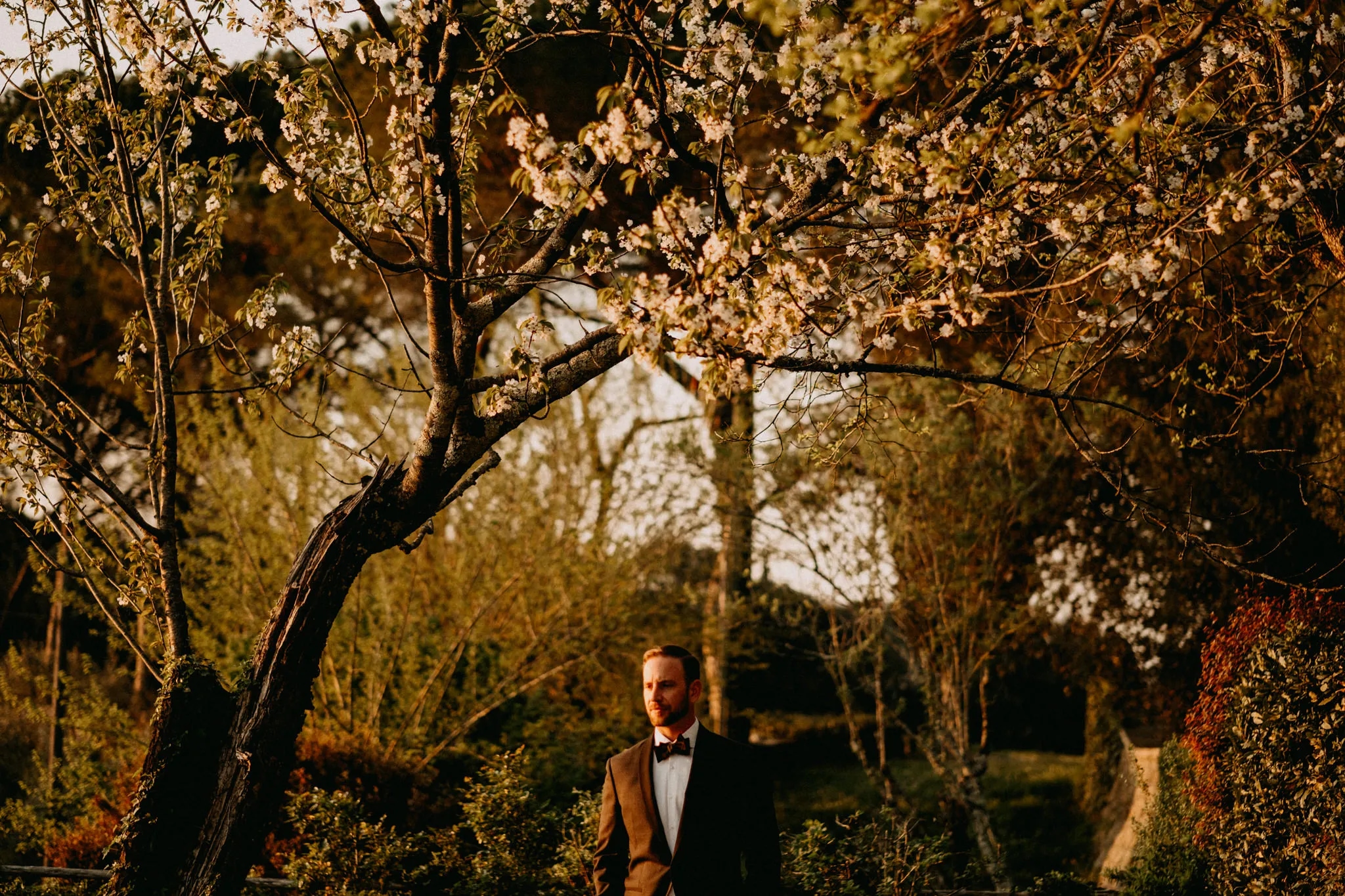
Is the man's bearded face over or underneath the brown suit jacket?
over

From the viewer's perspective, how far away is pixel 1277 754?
190 inches

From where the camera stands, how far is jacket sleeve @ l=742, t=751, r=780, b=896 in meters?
3.10

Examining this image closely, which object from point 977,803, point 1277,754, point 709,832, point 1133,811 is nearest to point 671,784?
point 709,832

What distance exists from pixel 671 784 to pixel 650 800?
76mm

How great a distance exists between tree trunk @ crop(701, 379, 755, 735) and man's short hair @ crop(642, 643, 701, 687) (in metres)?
5.12

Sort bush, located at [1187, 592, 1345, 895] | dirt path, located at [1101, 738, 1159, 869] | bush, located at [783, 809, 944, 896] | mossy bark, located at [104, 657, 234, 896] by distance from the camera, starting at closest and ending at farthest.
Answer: mossy bark, located at [104, 657, 234, 896] < bush, located at [1187, 592, 1345, 895] < bush, located at [783, 809, 944, 896] < dirt path, located at [1101, 738, 1159, 869]

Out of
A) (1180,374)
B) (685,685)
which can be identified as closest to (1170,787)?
(1180,374)

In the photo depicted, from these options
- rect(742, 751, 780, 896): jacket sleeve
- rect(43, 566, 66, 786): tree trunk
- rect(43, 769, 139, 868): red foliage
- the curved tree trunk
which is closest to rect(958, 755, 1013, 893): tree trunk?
rect(742, 751, 780, 896): jacket sleeve

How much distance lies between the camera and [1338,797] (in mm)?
4355

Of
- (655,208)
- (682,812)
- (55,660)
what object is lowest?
(682,812)

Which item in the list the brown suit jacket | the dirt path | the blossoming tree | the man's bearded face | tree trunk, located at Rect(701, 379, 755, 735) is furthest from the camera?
tree trunk, located at Rect(701, 379, 755, 735)

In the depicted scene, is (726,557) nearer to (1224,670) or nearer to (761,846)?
(1224,670)

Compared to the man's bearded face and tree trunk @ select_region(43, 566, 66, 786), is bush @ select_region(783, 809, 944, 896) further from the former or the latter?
tree trunk @ select_region(43, 566, 66, 786)

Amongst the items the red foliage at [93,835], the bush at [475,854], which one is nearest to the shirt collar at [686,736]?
the bush at [475,854]
